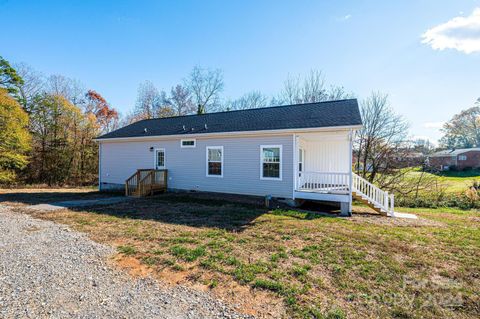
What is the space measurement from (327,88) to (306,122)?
1407 cm

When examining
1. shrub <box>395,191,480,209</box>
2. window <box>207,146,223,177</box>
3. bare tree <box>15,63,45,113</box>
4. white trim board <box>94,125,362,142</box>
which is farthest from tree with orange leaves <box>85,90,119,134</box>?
shrub <box>395,191,480,209</box>

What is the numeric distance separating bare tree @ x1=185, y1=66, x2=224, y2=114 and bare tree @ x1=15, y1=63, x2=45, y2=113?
13139 millimetres

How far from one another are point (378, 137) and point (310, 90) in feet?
27.5

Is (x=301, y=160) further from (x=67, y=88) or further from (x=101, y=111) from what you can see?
(x=67, y=88)

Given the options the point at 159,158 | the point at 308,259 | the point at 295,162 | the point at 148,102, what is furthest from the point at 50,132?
the point at 308,259

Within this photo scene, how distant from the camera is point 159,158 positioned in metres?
12.6

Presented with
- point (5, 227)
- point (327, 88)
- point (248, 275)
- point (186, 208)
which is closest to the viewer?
point (248, 275)

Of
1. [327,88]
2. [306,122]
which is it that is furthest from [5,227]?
[327,88]

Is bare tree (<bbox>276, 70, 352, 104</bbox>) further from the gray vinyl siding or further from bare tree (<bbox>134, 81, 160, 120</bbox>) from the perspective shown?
bare tree (<bbox>134, 81, 160, 120</bbox>)

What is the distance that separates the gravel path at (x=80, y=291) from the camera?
262 centimetres

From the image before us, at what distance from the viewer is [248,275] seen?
3504 millimetres

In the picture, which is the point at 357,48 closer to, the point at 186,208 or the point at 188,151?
the point at 188,151

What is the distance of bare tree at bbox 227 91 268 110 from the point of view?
27250 millimetres

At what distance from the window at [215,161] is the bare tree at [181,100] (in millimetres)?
16697
